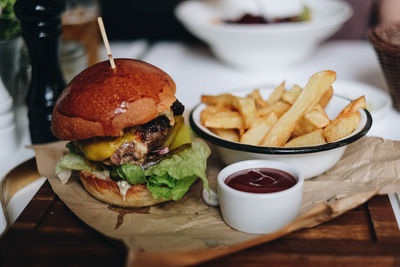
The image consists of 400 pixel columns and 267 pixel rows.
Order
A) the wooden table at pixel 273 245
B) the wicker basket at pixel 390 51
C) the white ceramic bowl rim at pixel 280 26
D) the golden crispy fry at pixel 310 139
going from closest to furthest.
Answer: the wooden table at pixel 273 245, the golden crispy fry at pixel 310 139, the wicker basket at pixel 390 51, the white ceramic bowl rim at pixel 280 26

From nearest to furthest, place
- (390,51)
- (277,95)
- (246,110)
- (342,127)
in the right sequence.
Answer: (342,127) < (246,110) < (277,95) < (390,51)

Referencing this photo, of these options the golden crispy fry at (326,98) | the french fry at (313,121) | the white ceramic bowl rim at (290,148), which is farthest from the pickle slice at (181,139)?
the golden crispy fry at (326,98)

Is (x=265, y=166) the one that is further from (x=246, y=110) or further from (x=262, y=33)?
(x=262, y=33)

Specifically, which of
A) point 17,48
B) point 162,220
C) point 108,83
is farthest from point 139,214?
point 17,48

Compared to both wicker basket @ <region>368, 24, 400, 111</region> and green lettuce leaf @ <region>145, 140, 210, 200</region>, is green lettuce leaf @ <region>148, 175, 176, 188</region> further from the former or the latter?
wicker basket @ <region>368, 24, 400, 111</region>

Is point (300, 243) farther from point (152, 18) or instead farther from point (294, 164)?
point (152, 18)

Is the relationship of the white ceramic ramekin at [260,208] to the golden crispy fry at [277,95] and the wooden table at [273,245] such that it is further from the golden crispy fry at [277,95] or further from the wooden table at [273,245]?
the golden crispy fry at [277,95]

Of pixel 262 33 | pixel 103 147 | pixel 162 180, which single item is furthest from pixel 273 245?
pixel 262 33
